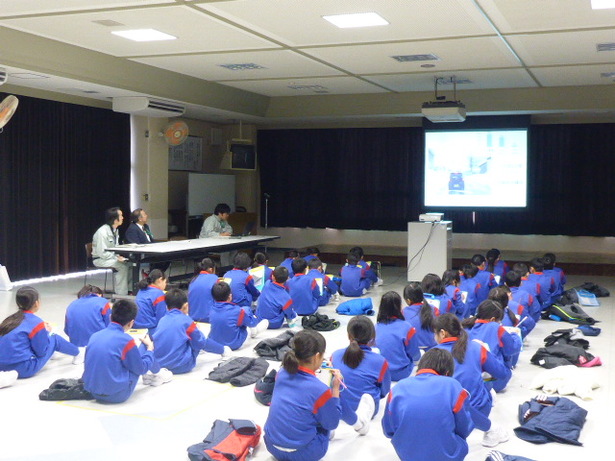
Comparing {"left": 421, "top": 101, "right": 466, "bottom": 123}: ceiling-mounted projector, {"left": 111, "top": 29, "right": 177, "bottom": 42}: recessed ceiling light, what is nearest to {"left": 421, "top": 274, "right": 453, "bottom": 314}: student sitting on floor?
{"left": 111, "top": 29, "right": 177, "bottom": 42}: recessed ceiling light

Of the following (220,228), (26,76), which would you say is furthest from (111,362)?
(220,228)

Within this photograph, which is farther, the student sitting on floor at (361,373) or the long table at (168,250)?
the long table at (168,250)

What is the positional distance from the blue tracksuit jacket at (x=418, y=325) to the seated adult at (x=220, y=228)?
5649mm

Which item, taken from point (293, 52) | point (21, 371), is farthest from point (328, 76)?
point (21, 371)

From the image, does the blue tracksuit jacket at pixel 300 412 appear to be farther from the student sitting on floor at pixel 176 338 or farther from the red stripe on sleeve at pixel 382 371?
the student sitting on floor at pixel 176 338

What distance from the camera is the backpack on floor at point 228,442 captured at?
3.58m

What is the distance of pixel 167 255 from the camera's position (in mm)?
8477

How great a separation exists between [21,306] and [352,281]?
4.81m

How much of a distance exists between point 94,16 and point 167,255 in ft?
10.5

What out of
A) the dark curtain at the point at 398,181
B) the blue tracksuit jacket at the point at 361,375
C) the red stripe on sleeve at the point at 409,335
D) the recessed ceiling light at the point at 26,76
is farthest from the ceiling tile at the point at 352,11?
the dark curtain at the point at 398,181

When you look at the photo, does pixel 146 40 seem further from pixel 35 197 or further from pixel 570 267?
pixel 570 267

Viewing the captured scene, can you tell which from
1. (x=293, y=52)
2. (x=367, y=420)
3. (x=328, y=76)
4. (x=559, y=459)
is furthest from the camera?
(x=328, y=76)

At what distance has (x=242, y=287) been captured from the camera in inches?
289

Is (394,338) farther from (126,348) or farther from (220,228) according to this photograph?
(220,228)
